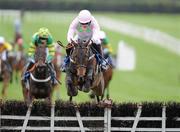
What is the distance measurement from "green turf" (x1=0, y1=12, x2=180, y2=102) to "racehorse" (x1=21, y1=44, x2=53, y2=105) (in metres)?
4.58

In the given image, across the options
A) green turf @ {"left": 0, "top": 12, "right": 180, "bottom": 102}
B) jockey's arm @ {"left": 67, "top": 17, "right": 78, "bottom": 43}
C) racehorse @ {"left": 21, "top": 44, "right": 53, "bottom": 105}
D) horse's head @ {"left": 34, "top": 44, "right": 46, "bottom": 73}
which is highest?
jockey's arm @ {"left": 67, "top": 17, "right": 78, "bottom": 43}

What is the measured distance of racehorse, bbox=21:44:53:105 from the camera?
13.7 m

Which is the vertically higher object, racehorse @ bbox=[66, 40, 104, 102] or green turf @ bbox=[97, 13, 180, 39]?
racehorse @ bbox=[66, 40, 104, 102]

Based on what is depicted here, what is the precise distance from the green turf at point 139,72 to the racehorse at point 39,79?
15.0 feet

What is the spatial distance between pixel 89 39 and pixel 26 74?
6.58 feet

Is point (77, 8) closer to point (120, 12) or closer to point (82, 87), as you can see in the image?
point (120, 12)

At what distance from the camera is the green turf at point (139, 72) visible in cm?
2114

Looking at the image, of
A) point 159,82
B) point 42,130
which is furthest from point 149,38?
point 42,130

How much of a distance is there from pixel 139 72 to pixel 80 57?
17137 millimetres

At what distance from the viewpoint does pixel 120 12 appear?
208 ft

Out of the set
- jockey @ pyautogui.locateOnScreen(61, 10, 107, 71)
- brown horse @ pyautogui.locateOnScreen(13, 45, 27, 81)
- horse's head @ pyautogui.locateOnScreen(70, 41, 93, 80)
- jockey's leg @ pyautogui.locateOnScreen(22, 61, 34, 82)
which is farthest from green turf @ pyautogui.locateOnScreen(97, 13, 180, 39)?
horse's head @ pyautogui.locateOnScreen(70, 41, 93, 80)

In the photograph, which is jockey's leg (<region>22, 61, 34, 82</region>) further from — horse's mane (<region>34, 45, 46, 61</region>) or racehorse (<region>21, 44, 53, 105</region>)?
horse's mane (<region>34, 45, 46, 61</region>)

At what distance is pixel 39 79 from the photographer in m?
14.0

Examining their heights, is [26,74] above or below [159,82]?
above
